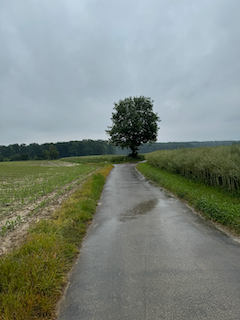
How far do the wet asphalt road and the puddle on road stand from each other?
74cm

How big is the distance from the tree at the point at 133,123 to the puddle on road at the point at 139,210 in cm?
3810

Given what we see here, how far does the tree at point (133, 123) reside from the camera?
4653 centimetres

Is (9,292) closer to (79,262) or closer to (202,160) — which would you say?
(79,262)

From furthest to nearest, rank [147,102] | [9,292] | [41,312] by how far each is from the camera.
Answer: [147,102] → [9,292] → [41,312]

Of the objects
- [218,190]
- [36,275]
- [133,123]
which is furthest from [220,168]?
[133,123]

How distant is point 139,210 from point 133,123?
40.3 m

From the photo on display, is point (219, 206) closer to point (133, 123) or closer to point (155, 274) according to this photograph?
point (155, 274)

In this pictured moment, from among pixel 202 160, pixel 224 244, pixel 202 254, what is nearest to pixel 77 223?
pixel 202 254

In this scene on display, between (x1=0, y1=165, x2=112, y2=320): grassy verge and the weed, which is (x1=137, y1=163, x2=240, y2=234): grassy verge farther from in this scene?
the weed

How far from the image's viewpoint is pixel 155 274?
3.29m

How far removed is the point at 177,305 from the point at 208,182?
9.67 m

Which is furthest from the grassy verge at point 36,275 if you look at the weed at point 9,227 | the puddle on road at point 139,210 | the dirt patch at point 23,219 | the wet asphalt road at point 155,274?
the puddle on road at point 139,210

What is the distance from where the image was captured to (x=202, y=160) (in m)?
10.6

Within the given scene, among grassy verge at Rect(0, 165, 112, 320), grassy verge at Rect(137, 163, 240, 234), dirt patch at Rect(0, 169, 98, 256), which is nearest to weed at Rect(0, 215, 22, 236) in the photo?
dirt patch at Rect(0, 169, 98, 256)
